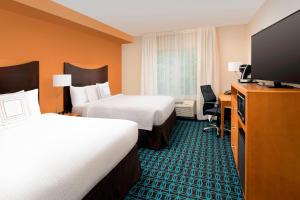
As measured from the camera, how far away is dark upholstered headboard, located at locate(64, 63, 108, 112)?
4109 millimetres

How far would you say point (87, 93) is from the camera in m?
4.32

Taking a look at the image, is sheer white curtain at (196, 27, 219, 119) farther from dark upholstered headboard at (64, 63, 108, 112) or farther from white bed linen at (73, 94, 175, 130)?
dark upholstered headboard at (64, 63, 108, 112)

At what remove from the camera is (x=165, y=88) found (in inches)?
232

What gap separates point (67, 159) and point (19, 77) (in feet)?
7.79

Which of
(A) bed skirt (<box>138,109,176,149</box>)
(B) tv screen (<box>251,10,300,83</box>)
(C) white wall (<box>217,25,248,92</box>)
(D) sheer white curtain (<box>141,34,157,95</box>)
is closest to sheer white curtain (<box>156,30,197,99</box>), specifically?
(D) sheer white curtain (<box>141,34,157,95</box>)

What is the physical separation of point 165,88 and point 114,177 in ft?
14.1

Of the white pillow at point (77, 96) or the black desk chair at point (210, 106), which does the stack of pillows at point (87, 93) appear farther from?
the black desk chair at point (210, 106)

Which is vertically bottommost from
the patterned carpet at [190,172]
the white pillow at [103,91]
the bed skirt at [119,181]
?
the patterned carpet at [190,172]

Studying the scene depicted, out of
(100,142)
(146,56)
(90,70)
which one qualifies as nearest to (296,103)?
(100,142)

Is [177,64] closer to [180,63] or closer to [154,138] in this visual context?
[180,63]

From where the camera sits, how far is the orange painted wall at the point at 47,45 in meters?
2.98

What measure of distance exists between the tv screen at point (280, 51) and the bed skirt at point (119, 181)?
70.5 inches

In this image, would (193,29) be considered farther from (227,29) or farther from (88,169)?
(88,169)

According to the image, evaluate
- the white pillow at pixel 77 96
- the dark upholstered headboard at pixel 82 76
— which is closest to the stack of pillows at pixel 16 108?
the white pillow at pixel 77 96
